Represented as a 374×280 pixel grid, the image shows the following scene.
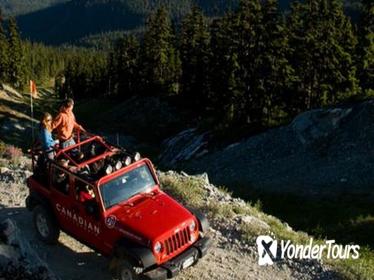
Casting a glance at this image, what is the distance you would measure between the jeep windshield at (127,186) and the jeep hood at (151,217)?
0.97ft

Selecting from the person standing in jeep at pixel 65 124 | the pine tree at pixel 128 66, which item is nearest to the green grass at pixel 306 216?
the person standing in jeep at pixel 65 124

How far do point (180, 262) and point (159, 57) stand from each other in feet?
223

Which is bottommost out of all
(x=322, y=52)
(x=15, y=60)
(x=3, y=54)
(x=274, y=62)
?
(x=15, y=60)

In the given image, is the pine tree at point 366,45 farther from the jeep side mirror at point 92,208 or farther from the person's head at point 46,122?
the jeep side mirror at point 92,208

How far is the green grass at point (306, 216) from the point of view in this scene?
14.4 meters

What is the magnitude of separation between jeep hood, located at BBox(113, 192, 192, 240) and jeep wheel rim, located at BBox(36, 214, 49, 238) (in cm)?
262

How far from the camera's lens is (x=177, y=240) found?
11.7 m

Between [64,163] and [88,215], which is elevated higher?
[64,163]

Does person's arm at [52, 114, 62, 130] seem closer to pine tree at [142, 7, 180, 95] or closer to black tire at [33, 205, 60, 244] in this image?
black tire at [33, 205, 60, 244]

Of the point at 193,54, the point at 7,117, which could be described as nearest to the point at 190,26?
the point at 193,54

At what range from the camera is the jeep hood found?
37.6 ft

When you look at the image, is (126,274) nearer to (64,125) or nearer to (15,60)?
(64,125)

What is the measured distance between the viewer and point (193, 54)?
69625 millimetres

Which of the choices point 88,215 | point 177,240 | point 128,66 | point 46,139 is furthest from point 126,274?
point 128,66
